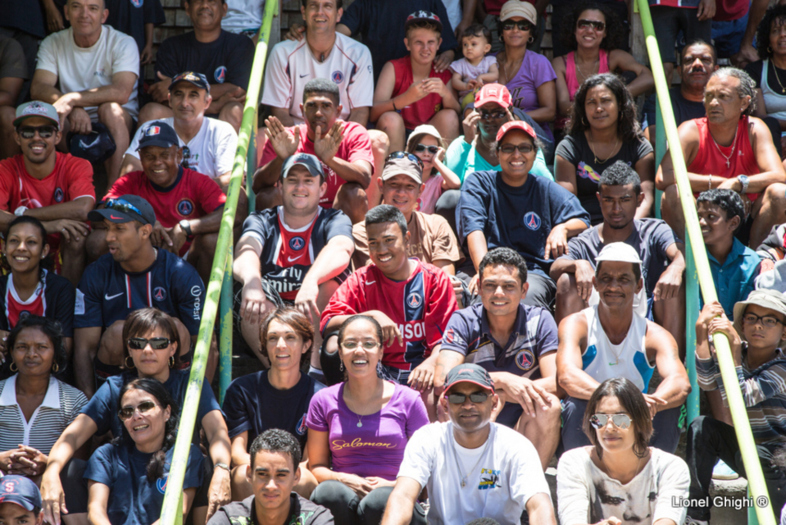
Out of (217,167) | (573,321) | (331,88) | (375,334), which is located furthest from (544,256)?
(217,167)

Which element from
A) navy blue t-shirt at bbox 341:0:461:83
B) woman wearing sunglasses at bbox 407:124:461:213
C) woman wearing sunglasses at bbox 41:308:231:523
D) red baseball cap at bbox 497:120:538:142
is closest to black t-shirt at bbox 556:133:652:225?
red baseball cap at bbox 497:120:538:142

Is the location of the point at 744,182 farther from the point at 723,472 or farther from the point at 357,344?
the point at 357,344

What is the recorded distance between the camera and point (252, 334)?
14.5 ft

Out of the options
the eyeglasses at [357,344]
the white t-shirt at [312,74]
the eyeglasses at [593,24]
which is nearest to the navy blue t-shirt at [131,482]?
the eyeglasses at [357,344]

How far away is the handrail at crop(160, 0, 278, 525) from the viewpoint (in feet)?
10.2

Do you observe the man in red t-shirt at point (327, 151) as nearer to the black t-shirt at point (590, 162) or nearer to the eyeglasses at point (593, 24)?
the black t-shirt at point (590, 162)

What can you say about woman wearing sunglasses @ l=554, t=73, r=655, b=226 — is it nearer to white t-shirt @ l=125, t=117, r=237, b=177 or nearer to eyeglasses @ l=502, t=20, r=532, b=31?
eyeglasses @ l=502, t=20, r=532, b=31

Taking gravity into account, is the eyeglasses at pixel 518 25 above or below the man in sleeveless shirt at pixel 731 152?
above

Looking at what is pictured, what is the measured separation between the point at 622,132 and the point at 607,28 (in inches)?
47.8

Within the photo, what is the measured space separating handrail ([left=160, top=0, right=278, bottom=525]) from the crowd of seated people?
0.89 feet

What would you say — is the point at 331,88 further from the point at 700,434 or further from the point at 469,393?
the point at 700,434

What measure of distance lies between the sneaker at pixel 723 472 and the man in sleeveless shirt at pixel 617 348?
0.29m

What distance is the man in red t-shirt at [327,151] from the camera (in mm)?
5055

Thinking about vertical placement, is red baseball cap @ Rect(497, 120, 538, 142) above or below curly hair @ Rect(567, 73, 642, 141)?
below
